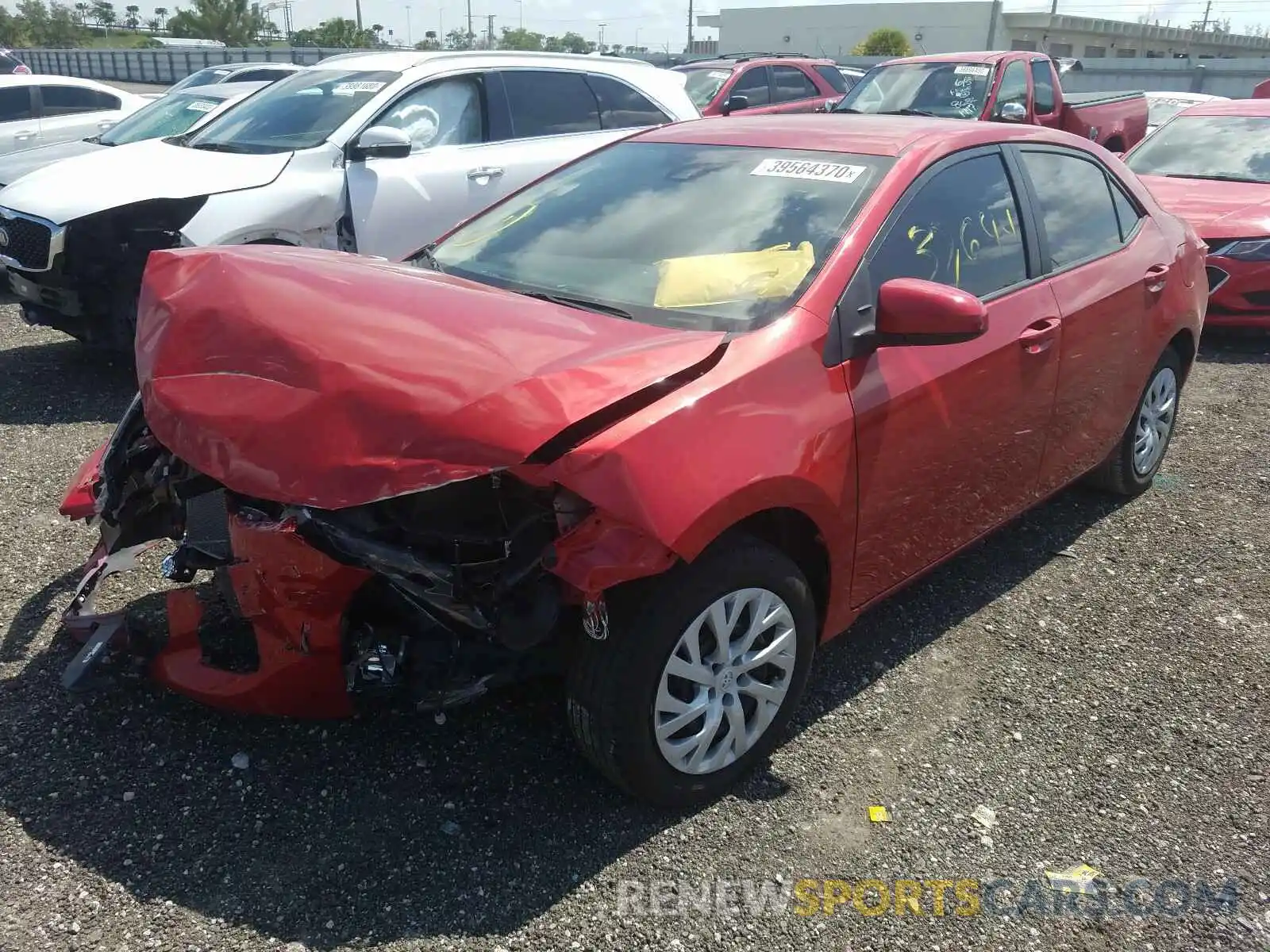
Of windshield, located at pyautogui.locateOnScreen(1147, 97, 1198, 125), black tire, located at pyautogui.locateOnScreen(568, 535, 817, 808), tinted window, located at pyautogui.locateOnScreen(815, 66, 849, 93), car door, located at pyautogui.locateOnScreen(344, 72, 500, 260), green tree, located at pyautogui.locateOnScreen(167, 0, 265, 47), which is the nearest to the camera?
black tire, located at pyautogui.locateOnScreen(568, 535, 817, 808)

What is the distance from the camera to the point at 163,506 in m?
3.08

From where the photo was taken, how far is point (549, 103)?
293 inches

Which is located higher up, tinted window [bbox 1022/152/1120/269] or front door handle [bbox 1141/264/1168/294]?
tinted window [bbox 1022/152/1120/269]

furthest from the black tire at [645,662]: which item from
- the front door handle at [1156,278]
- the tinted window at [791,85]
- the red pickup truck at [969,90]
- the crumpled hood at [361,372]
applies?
the tinted window at [791,85]

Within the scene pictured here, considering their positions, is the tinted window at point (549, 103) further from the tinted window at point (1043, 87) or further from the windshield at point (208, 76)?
the windshield at point (208, 76)

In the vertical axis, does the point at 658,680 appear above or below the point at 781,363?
below

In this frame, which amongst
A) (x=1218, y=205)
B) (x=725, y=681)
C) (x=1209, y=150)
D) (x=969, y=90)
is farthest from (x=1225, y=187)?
(x=725, y=681)

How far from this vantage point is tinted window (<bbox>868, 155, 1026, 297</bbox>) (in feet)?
10.3

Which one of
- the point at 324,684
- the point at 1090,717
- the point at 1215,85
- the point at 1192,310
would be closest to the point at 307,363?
the point at 324,684

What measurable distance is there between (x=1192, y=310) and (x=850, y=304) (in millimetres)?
2598

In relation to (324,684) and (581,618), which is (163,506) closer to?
(324,684)

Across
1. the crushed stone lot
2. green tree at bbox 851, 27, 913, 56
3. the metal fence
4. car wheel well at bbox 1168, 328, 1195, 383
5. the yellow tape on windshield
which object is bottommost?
the crushed stone lot

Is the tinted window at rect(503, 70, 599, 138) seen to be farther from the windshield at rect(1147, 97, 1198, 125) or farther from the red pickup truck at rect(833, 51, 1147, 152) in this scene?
the windshield at rect(1147, 97, 1198, 125)

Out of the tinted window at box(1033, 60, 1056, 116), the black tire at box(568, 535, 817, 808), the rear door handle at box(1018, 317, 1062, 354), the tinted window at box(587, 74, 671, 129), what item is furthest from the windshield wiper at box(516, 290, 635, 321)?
the tinted window at box(1033, 60, 1056, 116)
